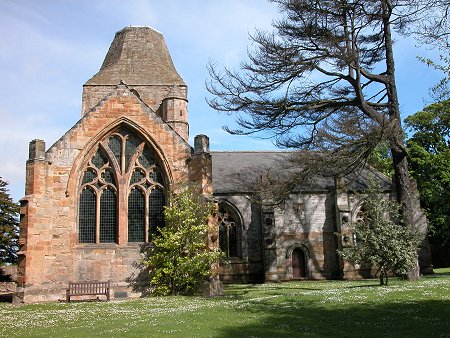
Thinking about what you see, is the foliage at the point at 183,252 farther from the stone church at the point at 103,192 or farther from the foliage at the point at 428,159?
the foliage at the point at 428,159

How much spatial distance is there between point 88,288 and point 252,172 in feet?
48.4

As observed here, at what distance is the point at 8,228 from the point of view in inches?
1259

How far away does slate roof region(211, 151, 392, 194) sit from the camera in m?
29.7

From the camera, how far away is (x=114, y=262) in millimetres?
20609

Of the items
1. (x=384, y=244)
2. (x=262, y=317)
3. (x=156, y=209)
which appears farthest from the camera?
(x=156, y=209)

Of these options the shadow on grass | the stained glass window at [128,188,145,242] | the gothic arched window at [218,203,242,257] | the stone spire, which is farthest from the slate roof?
the shadow on grass

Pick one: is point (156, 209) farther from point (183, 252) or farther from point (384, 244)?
point (384, 244)

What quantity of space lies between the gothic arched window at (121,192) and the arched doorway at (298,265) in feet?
36.0

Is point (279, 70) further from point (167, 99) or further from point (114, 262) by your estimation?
point (167, 99)

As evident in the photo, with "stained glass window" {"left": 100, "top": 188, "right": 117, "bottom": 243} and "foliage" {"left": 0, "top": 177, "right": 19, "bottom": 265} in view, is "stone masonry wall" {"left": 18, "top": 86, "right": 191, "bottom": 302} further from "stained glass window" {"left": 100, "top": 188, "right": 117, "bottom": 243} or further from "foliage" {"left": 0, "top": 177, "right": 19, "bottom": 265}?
"foliage" {"left": 0, "top": 177, "right": 19, "bottom": 265}

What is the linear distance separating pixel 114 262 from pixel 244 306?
823 cm

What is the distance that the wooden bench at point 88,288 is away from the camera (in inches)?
755

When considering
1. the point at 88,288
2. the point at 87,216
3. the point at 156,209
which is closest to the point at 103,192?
the point at 87,216

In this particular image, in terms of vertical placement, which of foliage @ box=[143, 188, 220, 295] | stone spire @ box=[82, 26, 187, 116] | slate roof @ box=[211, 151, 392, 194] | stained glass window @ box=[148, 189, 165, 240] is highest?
stone spire @ box=[82, 26, 187, 116]
